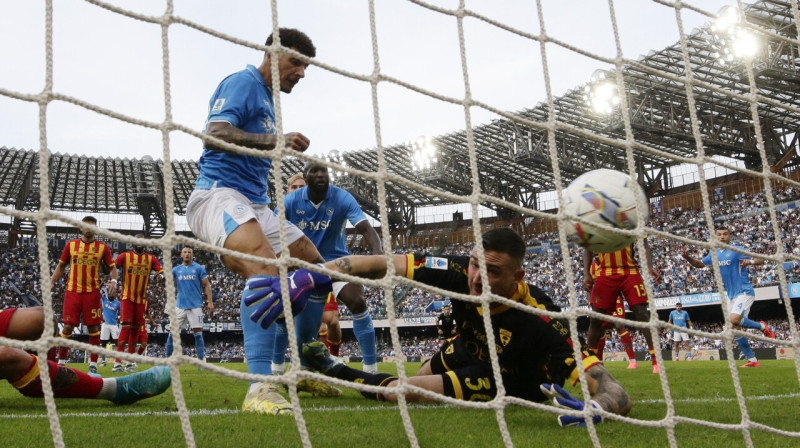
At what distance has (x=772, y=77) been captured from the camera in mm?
20891

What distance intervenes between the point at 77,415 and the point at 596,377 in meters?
2.54

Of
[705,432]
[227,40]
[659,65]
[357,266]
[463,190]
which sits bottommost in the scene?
[705,432]

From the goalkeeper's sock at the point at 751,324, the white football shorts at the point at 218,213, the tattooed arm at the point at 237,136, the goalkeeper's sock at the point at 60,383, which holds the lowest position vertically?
the goalkeeper's sock at the point at 751,324

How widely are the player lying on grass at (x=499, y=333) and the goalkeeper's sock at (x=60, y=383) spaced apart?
1.52 metres

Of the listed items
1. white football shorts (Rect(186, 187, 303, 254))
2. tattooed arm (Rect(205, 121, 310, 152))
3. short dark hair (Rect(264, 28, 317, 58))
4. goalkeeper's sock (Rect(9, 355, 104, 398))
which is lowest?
goalkeeper's sock (Rect(9, 355, 104, 398))

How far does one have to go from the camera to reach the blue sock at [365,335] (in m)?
5.26

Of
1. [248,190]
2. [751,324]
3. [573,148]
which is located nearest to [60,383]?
[248,190]

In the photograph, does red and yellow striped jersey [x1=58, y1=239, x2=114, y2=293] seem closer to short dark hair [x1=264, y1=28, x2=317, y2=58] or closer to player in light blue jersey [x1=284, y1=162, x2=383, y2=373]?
player in light blue jersey [x1=284, y1=162, x2=383, y2=373]

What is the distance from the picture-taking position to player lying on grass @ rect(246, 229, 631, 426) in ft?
8.17

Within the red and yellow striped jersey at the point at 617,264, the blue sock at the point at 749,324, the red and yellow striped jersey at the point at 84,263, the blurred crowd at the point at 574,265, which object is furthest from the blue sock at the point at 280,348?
the blurred crowd at the point at 574,265

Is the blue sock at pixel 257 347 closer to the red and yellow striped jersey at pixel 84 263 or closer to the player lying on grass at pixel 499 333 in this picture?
the player lying on grass at pixel 499 333

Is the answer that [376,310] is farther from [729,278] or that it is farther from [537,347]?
[537,347]

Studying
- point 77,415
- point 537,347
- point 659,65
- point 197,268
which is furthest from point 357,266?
point 659,65

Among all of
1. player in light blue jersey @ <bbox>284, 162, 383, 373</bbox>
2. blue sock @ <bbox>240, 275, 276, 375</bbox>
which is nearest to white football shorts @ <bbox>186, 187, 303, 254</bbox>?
blue sock @ <bbox>240, 275, 276, 375</bbox>
